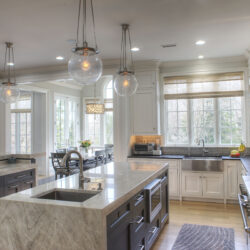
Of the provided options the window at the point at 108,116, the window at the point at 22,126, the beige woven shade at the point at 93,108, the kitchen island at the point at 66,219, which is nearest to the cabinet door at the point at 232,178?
the kitchen island at the point at 66,219

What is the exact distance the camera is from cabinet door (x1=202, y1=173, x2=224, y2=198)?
504cm

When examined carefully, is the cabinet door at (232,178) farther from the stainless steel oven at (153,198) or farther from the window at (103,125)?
the window at (103,125)

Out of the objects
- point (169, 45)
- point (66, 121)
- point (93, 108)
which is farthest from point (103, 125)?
point (169, 45)

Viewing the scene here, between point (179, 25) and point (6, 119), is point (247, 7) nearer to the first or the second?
point (179, 25)

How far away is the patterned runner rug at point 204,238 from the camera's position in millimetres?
3242

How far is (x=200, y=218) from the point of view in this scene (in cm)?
427

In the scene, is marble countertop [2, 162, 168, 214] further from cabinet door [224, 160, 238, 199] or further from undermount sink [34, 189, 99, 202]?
cabinet door [224, 160, 238, 199]

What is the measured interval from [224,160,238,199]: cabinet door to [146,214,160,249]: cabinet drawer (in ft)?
7.34

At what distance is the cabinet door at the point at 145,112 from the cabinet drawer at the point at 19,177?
7.94 feet

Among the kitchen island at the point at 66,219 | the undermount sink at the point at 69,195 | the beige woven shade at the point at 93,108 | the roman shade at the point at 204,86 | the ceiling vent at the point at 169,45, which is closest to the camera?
the kitchen island at the point at 66,219

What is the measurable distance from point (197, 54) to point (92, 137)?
5.43 m

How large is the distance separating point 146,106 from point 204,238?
2.96 metres

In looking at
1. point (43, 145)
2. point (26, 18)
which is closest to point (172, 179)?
point (26, 18)

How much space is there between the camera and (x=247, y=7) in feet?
10.3
